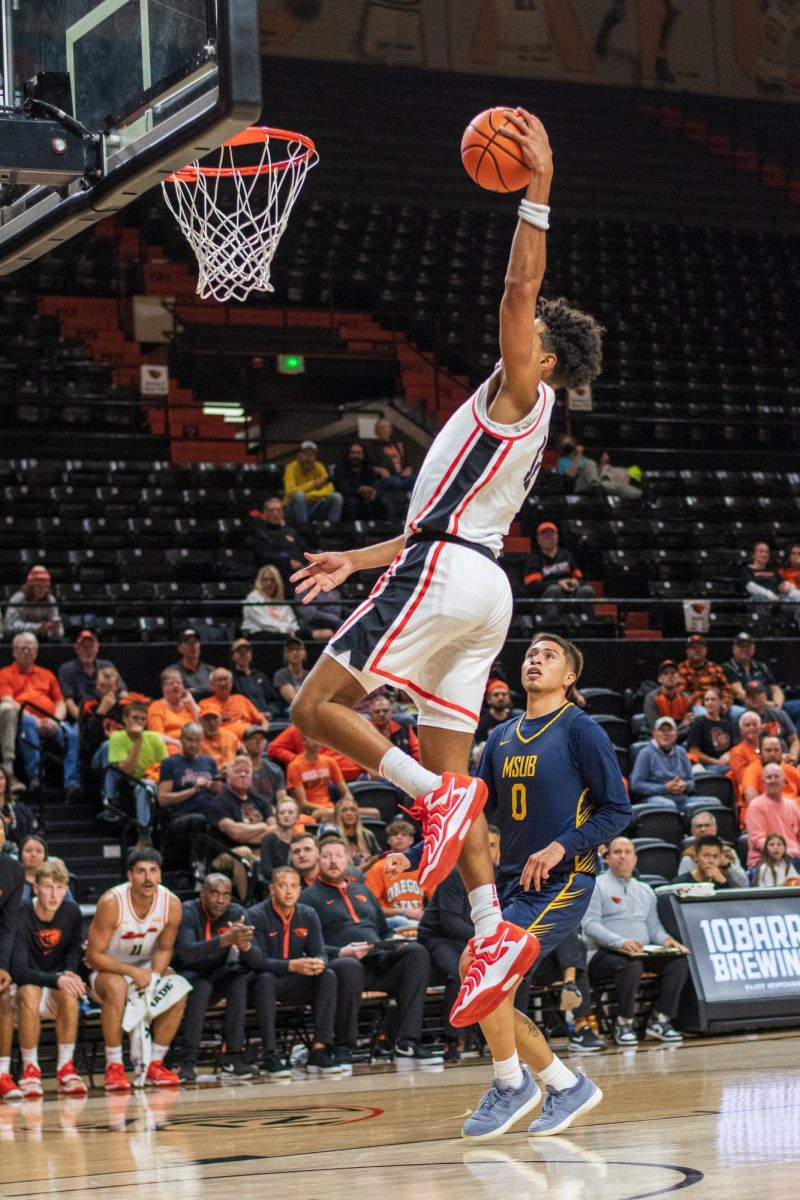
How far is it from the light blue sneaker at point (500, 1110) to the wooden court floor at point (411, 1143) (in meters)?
0.07

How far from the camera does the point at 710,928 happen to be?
35.3 ft

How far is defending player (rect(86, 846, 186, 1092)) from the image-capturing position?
9.64 metres

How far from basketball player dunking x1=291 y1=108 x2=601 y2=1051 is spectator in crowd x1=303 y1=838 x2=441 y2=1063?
15.4 ft

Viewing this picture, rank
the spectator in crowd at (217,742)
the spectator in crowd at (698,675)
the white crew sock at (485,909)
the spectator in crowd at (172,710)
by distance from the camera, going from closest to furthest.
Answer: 1. the white crew sock at (485,909)
2. the spectator in crowd at (217,742)
3. the spectator in crowd at (172,710)
4. the spectator in crowd at (698,675)

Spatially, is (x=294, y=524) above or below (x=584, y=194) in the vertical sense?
below

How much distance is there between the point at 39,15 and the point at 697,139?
79.5ft

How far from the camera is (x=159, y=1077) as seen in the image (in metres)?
9.50

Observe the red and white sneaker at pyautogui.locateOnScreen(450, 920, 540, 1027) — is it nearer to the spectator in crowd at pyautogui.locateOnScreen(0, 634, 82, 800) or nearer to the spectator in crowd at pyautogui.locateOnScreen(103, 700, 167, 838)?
the spectator in crowd at pyautogui.locateOnScreen(103, 700, 167, 838)

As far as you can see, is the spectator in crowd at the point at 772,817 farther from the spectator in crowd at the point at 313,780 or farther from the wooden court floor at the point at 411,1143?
the wooden court floor at the point at 411,1143

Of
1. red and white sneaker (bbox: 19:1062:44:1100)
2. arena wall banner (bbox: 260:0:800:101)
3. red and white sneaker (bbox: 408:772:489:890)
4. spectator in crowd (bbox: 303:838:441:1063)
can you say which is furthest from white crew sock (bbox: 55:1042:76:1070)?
arena wall banner (bbox: 260:0:800:101)

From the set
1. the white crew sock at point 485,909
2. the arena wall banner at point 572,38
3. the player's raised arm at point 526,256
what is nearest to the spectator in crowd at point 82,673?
the white crew sock at point 485,909

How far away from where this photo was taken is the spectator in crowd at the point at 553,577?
16328mm

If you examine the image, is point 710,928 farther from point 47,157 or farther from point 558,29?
point 558,29

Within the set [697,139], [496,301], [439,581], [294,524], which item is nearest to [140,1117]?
[439,581]
